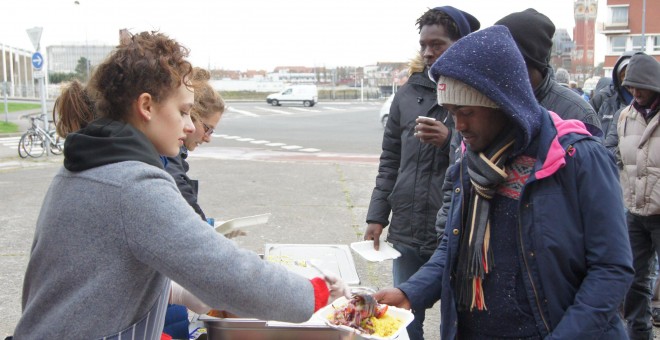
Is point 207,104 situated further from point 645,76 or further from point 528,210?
point 645,76

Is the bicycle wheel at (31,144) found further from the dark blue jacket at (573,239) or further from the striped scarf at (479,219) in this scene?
the dark blue jacket at (573,239)

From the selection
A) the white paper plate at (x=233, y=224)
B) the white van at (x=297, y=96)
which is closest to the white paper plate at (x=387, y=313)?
the white paper plate at (x=233, y=224)

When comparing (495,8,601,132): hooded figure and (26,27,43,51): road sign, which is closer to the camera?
(495,8,601,132): hooded figure

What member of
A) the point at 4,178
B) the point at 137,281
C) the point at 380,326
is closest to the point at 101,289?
the point at 137,281

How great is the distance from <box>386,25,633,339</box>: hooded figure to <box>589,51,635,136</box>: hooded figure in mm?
3495

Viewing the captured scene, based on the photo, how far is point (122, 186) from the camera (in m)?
1.41

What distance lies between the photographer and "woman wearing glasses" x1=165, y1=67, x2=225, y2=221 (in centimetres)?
292

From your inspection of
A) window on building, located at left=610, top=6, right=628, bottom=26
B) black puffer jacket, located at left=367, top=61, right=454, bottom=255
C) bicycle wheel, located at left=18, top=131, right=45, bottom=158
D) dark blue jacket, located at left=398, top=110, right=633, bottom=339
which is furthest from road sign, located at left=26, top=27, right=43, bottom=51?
window on building, located at left=610, top=6, right=628, bottom=26

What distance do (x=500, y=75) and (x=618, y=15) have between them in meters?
69.2

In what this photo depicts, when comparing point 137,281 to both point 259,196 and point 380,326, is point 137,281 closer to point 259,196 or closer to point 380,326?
point 380,326

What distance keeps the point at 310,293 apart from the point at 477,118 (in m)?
0.76

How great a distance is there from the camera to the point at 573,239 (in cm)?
175

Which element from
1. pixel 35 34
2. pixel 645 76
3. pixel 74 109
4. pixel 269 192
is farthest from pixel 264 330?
pixel 35 34

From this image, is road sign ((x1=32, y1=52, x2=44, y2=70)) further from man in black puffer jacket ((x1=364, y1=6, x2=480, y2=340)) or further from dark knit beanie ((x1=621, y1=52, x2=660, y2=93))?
dark knit beanie ((x1=621, y1=52, x2=660, y2=93))
